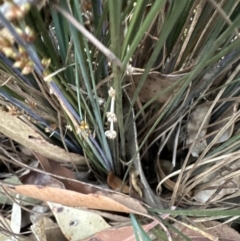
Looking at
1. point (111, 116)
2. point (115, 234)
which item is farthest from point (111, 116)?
point (115, 234)

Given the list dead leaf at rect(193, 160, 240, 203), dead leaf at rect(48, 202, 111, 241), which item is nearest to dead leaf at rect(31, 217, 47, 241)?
dead leaf at rect(48, 202, 111, 241)

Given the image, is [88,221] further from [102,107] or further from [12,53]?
[12,53]

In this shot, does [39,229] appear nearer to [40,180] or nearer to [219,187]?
[40,180]

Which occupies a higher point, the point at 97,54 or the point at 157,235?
the point at 97,54

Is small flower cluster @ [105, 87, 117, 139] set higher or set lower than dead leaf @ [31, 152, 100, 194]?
higher

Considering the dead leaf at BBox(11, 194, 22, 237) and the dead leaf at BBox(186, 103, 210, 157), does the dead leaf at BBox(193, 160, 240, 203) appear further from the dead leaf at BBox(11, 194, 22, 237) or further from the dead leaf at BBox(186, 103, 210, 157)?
the dead leaf at BBox(11, 194, 22, 237)

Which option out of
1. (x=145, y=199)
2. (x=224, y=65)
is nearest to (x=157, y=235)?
(x=145, y=199)
